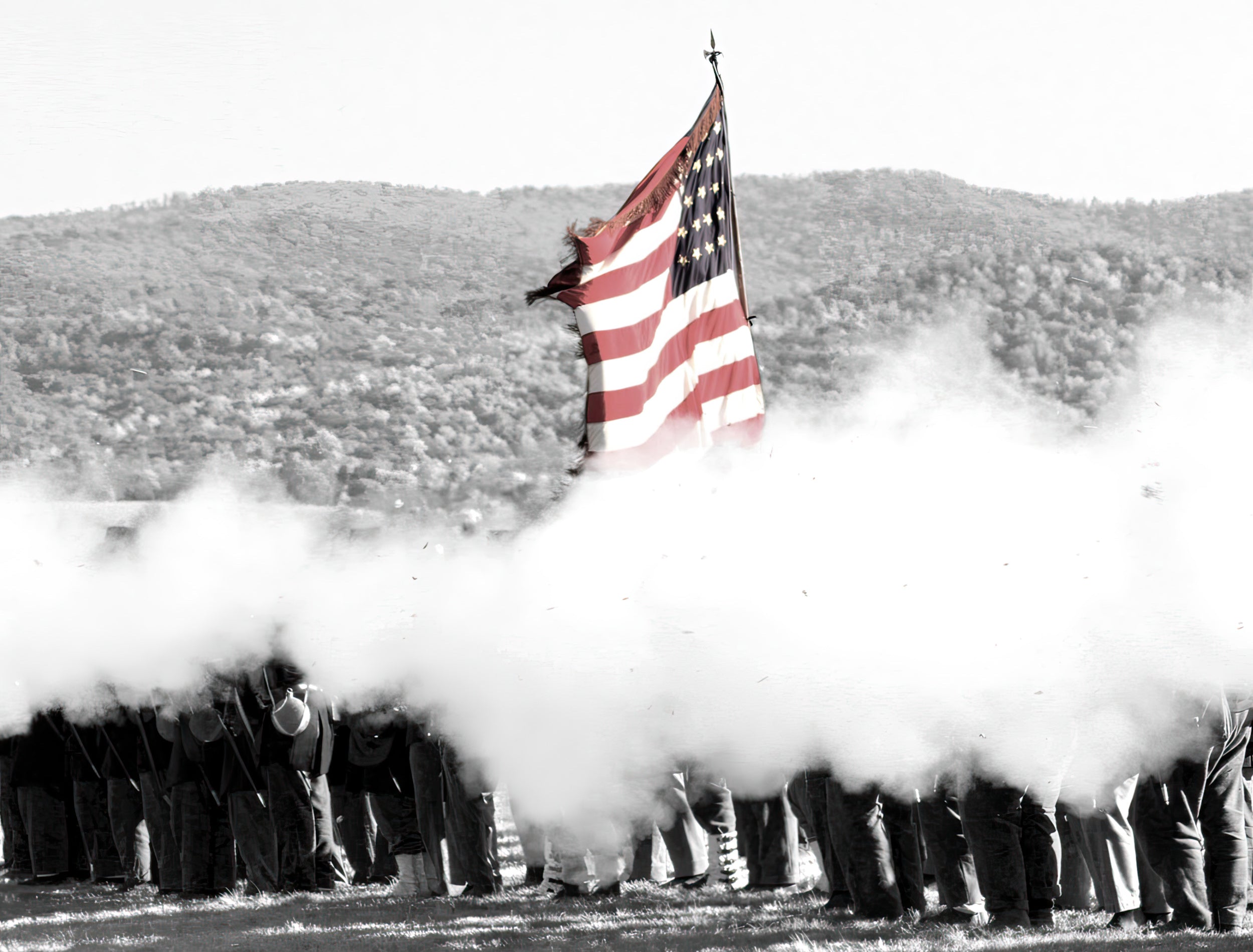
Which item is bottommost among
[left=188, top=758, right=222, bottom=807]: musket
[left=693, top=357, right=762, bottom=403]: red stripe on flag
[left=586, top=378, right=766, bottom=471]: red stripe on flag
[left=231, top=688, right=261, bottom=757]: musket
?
[left=188, top=758, right=222, bottom=807]: musket

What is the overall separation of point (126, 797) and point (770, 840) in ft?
13.5

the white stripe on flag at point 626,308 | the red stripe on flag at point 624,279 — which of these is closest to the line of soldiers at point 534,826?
the white stripe on flag at point 626,308

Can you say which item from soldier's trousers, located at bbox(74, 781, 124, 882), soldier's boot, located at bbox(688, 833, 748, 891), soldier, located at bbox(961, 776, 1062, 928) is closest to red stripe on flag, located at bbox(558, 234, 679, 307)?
soldier's boot, located at bbox(688, 833, 748, 891)

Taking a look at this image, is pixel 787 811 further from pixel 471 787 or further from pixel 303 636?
pixel 303 636

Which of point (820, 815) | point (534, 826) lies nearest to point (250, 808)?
point (534, 826)

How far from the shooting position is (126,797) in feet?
31.6

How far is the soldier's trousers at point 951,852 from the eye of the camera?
6809 mm

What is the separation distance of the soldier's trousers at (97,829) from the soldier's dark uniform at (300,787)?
171 centimetres

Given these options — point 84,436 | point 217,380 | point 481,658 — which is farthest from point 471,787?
point 217,380

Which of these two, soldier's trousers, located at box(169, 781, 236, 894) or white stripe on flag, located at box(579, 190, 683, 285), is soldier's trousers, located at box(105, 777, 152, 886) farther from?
white stripe on flag, located at box(579, 190, 683, 285)

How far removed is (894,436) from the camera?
7.36 metres

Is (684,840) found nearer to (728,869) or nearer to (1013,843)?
(728,869)

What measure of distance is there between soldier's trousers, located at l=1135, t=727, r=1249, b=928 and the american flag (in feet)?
10.5

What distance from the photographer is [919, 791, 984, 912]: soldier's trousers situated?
22.3 ft
